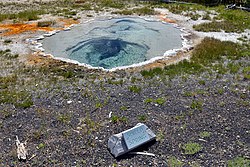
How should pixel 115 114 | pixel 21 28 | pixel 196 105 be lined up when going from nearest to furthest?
pixel 115 114
pixel 196 105
pixel 21 28

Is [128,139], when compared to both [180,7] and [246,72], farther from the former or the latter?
[180,7]

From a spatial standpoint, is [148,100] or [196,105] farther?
[148,100]

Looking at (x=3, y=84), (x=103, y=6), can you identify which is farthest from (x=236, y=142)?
(x=103, y=6)

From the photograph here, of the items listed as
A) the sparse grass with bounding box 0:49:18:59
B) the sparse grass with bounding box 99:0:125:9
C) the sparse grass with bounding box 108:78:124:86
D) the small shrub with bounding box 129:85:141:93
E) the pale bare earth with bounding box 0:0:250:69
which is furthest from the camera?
the sparse grass with bounding box 99:0:125:9

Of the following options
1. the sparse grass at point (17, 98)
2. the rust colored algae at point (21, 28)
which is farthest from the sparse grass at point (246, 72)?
the rust colored algae at point (21, 28)

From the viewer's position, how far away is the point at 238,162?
6543mm

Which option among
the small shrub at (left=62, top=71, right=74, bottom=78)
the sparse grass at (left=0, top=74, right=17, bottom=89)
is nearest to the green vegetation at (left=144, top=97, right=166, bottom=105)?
the small shrub at (left=62, top=71, right=74, bottom=78)

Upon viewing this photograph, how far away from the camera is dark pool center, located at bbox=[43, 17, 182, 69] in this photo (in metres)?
13.2

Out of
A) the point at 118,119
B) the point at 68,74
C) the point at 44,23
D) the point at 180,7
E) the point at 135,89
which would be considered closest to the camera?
the point at 118,119

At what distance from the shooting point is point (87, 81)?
10.9 m

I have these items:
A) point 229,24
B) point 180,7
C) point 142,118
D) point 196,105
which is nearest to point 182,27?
point 229,24

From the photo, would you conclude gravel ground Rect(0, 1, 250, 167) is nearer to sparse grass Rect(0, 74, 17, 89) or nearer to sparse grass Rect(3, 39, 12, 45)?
sparse grass Rect(0, 74, 17, 89)

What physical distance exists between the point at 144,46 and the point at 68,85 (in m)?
5.47

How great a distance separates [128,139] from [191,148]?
1.64 meters
